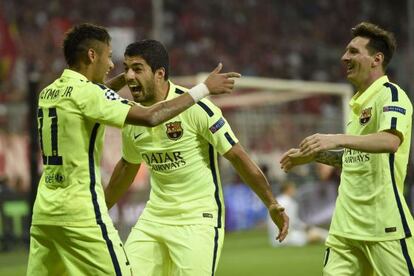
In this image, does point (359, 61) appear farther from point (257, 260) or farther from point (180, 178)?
point (257, 260)

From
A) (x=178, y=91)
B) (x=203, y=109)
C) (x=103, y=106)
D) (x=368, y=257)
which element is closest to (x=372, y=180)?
(x=368, y=257)

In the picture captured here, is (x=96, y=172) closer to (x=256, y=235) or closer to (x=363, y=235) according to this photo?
(x=363, y=235)

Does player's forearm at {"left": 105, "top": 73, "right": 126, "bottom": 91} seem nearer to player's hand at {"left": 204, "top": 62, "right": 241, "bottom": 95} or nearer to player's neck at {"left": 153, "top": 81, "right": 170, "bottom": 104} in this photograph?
player's neck at {"left": 153, "top": 81, "right": 170, "bottom": 104}

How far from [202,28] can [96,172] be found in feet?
85.0

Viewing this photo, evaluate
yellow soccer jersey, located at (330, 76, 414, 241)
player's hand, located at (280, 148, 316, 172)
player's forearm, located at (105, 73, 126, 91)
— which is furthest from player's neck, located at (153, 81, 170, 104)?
yellow soccer jersey, located at (330, 76, 414, 241)

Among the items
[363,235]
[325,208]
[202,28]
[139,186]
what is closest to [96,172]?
[363,235]

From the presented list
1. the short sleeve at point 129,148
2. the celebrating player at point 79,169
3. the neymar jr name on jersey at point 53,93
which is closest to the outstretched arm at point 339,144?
the celebrating player at point 79,169

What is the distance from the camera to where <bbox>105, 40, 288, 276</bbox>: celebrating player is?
7.32 metres

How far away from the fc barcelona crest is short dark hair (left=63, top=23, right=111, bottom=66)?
91cm

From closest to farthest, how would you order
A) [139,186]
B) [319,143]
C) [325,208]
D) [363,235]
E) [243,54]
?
[319,143] → [363,235] → [139,186] → [325,208] → [243,54]

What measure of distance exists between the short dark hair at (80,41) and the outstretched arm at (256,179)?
1.26m

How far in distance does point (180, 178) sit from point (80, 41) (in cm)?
130

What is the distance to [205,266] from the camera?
7.21 meters

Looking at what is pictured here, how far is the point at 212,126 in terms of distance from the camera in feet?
24.1
